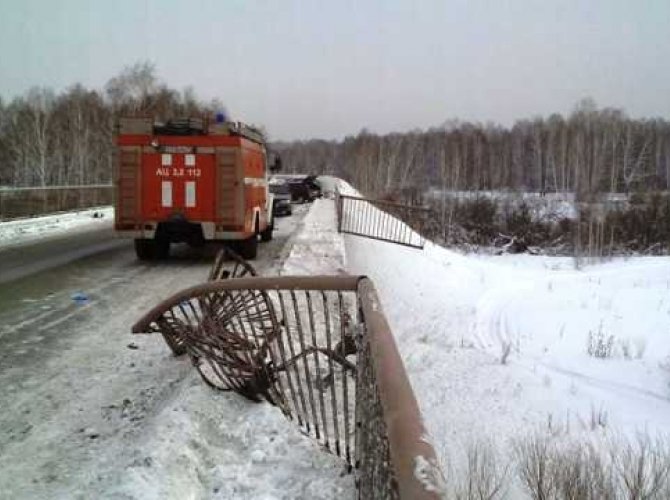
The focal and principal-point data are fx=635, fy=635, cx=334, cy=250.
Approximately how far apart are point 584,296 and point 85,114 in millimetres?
62591

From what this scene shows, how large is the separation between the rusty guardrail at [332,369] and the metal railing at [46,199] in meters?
16.9

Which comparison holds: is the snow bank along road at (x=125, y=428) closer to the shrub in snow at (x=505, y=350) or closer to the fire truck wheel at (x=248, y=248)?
the fire truck wheel at (x=248, y=248)

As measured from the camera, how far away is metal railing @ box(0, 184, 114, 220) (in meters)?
20.5

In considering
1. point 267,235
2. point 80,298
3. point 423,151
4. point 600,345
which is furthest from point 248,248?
point 423,151

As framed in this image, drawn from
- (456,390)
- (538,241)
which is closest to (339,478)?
(456,390)

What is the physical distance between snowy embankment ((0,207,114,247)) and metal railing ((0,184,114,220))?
528 mm

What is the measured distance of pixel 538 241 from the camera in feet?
144

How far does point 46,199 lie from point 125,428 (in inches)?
832

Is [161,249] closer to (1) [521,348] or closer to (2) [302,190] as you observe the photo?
(1) [521,348]

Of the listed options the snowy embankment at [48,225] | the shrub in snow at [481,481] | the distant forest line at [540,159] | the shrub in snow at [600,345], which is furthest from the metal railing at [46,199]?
the distant forest line at [540,159]

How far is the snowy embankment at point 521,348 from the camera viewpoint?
7234 mm

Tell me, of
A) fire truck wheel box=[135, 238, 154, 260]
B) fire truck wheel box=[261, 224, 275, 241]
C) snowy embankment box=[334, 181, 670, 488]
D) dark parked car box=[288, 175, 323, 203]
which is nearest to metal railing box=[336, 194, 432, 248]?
snowy embankment box=[334, 181, 670, 488]

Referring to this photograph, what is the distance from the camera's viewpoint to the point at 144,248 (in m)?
12.6

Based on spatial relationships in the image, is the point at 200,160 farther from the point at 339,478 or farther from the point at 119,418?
the point at 339,478
